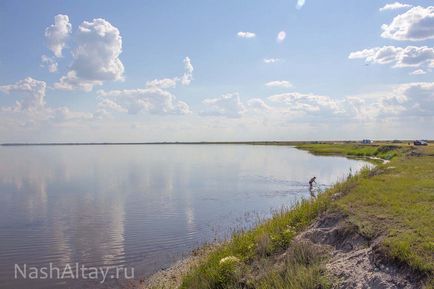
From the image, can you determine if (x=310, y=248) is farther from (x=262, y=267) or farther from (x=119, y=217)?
(x=119, y=217)

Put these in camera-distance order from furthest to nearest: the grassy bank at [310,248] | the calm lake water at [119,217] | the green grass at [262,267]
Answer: the calm lake water at [119,217] → the green grass at [262,267] → the grassy bank at [310,248]

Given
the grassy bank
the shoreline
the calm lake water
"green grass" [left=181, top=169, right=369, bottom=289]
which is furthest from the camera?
the calm lake water

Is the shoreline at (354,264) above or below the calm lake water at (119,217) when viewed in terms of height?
above

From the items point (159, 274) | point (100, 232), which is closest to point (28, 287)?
point (159, 274)

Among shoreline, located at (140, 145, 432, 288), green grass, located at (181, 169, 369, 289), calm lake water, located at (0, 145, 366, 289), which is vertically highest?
shoreline, located at (140, 145, 432, 288)

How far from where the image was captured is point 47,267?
16891 mm

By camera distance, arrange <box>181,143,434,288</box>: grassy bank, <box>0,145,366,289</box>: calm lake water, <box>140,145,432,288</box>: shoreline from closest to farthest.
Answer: <box>140,145,432,288</box>: shoreline → <box>181,143,434,288</box>: grassy bank → <box>0,145,366,289</box>: calm lake water

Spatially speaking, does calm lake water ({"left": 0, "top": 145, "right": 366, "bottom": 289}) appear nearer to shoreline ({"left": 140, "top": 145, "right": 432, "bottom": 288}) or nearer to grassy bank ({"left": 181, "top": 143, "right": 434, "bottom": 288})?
shoreline ({"left": 140, "top": 145, "right": 432, "bottom": 288})

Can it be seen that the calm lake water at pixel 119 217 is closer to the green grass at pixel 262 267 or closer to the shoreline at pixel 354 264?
the shoreline at pixel 354 264

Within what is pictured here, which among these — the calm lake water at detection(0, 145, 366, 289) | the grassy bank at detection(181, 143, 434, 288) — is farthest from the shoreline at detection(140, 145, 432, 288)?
the calm lake water at detection(0, 145, 366, 289)

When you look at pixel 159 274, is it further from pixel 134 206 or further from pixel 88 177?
pixel 88 177

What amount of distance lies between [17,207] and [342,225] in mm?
25151

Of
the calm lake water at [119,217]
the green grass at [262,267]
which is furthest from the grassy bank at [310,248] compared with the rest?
the calm lake water at [119,217]

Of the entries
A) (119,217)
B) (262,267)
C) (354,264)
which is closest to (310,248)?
(262,267)
